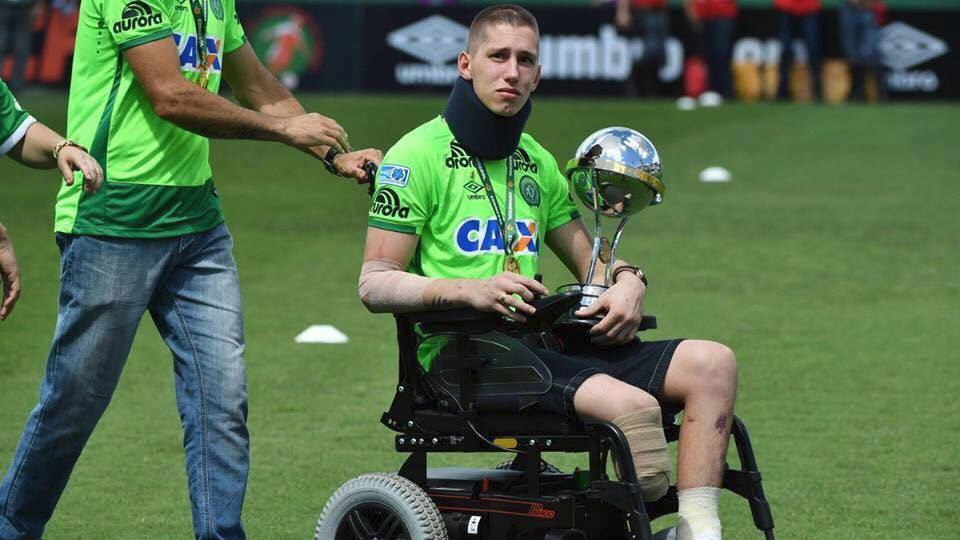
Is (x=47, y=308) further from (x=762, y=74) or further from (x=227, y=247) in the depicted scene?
(x=762, y=74)

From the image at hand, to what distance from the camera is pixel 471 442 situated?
500 centimetres

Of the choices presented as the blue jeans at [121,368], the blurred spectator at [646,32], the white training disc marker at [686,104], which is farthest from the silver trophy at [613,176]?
the blurred spectator at [646,32]

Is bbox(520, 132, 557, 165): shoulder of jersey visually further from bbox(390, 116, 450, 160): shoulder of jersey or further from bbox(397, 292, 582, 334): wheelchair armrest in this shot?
bbox(397, 292, 582, 334): wheelchair armrest

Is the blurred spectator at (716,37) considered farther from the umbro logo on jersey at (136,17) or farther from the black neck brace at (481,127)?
the umbro logo on jersey at (136,17)

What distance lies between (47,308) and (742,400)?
4.50 m

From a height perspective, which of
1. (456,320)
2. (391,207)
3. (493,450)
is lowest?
(493,450)

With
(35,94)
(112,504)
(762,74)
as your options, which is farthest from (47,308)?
(762,74)

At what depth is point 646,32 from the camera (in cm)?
2795

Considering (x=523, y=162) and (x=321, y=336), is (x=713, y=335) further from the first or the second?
(x=523, y=162)

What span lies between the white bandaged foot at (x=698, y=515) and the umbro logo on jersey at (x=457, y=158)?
3.69ft

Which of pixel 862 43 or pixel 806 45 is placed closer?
pixel 862 43

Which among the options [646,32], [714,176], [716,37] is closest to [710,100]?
[716,37]

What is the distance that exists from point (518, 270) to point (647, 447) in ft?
2.21

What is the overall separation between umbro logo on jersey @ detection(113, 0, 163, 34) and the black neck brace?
883mm
